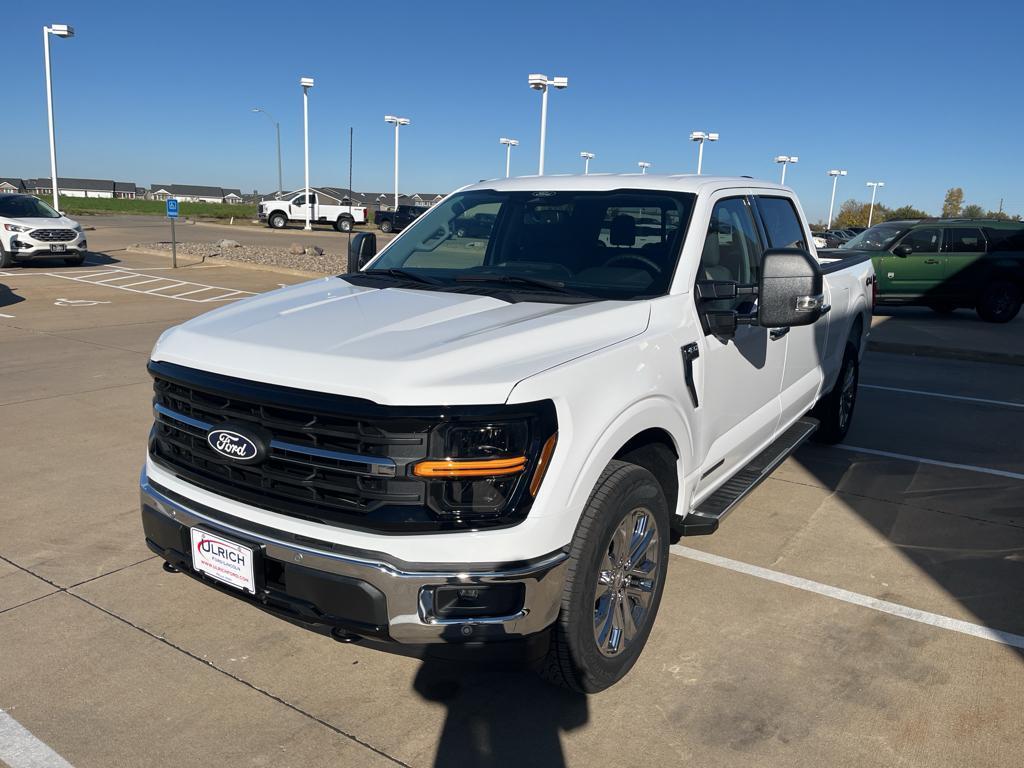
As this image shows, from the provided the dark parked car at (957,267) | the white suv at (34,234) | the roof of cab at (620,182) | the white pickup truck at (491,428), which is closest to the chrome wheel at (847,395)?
the roof of cab at (620,182)


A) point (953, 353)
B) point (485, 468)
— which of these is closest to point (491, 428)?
point (485, 468)

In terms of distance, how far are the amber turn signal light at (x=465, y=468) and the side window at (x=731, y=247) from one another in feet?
5.35

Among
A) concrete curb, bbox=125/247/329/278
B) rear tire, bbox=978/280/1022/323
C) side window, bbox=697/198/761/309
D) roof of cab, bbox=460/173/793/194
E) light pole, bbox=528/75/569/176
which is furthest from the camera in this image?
light pole, bbox=528/75/569/176

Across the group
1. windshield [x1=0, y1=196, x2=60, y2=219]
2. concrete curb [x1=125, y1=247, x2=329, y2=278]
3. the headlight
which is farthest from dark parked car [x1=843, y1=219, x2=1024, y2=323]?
windshield [x1=0, y1=196, x2=60, y2=219]

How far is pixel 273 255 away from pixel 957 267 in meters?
16.4

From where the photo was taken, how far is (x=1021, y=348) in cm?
1209

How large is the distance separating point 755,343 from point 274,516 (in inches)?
98.8

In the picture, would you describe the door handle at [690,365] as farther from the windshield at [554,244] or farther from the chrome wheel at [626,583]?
the chrome wheel at [626,583]

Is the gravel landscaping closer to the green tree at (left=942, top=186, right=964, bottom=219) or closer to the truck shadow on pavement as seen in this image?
the truck shadow on pavement

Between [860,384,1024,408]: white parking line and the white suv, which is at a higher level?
the white suv

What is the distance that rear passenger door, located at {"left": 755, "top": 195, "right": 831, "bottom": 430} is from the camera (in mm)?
4703

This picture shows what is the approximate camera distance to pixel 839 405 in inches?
248

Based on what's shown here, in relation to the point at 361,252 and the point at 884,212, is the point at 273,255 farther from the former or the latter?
the point at 884,212

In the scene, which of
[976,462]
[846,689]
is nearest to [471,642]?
[846,689]
